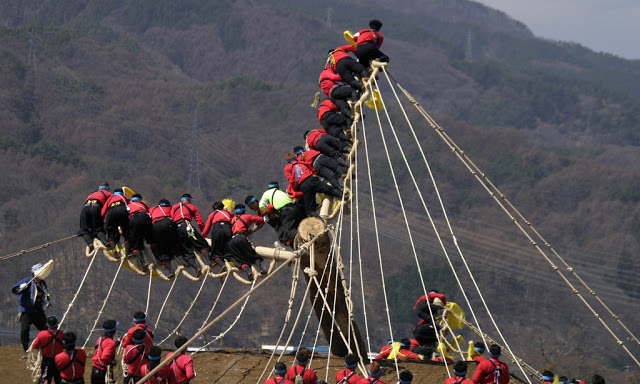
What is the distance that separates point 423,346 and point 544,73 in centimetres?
17520

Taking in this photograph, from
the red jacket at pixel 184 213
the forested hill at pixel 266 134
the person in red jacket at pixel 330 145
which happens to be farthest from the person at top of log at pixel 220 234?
the forested hill at pixel 266 134

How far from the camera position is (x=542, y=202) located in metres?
111

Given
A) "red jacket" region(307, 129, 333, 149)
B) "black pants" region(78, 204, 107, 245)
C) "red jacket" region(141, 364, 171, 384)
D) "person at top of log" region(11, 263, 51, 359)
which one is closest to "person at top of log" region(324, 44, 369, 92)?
"red jacket" region(307, 129, 333, 149)

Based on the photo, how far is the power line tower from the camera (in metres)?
110

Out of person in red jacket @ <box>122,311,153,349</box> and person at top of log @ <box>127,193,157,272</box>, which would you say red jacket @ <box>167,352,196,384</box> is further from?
person at top of log @ <box>127,193,157,272</box>

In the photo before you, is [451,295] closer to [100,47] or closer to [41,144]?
[41,144]

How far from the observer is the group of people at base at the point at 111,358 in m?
12.4

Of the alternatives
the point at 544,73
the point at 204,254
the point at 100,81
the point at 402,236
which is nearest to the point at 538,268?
the point at 402,236

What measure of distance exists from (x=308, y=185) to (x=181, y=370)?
4.09 m

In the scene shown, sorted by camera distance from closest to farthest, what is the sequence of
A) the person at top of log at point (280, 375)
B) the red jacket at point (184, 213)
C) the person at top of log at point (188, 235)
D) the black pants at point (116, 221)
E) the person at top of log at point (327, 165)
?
the person at top of log at point (280, 375) < the person at top of log at point (327, 165) < the black pants at point (116, 221) < the person at top of log at point (188, 235) < the red jacket at point (184, 213)

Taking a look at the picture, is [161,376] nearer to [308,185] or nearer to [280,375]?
[280,375]

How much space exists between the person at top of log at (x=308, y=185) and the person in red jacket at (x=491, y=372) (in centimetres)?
391

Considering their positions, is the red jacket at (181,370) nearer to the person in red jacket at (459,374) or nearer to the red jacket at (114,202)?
the person in red jacket at (459,374)

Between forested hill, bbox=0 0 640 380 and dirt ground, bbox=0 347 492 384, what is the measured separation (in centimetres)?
3804
